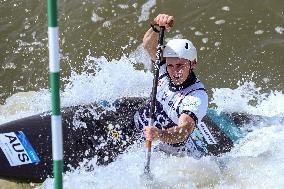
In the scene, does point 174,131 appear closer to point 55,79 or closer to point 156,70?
point 156,70

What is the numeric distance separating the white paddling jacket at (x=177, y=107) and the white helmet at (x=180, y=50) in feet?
0.59

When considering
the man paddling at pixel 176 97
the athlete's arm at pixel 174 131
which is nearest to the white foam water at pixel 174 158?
the man paddling at pixel 176 97

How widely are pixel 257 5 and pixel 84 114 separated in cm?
403

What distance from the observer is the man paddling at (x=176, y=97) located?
14.5ft

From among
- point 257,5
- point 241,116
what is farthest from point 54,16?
point 257,5

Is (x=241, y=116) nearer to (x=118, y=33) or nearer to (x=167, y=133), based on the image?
(x=167, y=133)

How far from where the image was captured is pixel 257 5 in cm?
812

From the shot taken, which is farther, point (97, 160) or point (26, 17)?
point (26, 17)

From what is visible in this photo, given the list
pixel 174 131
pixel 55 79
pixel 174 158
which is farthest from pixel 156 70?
pixel 55 79

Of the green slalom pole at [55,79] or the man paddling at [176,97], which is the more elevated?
the green slalom pole at [55,79]

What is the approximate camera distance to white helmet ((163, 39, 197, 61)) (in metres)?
4.61

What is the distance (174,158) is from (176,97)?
1.93 feet

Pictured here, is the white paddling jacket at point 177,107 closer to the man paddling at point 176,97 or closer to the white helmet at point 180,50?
the man paddling at point 176,97

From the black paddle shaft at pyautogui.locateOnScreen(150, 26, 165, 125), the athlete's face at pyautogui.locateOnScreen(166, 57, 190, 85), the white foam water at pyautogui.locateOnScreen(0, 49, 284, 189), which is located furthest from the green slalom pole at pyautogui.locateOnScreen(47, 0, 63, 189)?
the athlete's face at pyautogui.locateOnScreen(166, 57, 190, 85)
